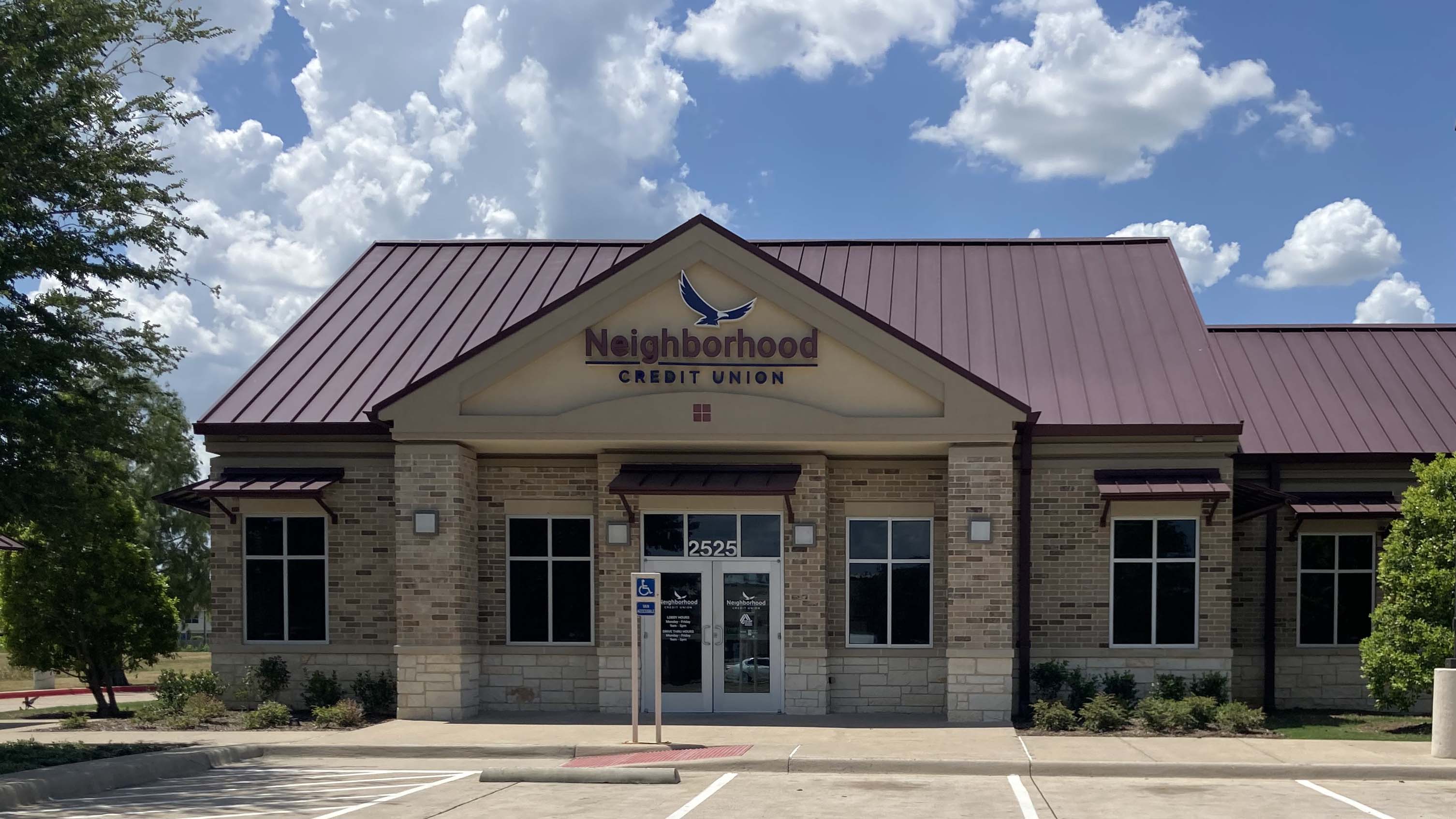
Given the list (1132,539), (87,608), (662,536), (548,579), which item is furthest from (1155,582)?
(87,608)

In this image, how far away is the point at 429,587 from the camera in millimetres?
17922

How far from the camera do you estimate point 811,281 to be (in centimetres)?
1714

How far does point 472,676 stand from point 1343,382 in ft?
49.7

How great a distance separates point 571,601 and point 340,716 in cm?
373

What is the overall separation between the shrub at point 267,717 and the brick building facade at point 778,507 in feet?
4.88

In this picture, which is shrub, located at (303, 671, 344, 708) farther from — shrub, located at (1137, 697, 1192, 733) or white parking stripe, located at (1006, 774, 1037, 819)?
shrub, located at (1137, 697, 1192, 733)

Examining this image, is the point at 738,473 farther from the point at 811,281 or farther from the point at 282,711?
the point at 282,711

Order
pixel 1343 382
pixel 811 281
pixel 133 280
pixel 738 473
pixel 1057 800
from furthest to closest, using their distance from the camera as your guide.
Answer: pixel 1343 382, pixel 738 473, pixel 811 281, pixel 133 280, pixel 1057 800

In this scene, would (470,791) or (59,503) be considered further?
(59,503)

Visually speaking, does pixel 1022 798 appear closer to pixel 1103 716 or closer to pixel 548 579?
pixel 1103 716

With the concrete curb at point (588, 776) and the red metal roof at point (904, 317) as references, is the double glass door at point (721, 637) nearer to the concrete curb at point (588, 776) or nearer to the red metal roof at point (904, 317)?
the red metal roof at point (904, 317)

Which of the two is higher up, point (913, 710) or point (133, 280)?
point (133, 280)

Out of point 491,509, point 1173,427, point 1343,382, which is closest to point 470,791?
point 491,509

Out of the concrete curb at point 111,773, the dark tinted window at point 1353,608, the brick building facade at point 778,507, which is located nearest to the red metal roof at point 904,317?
the brick building facade at point 778,507
